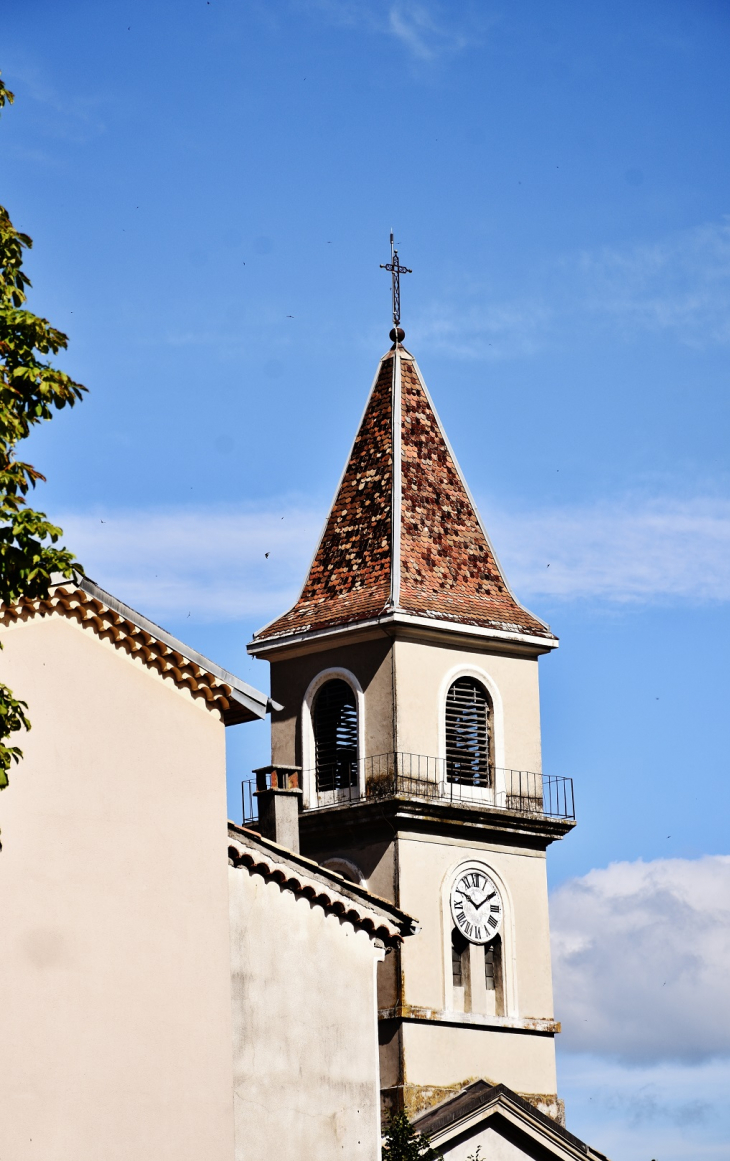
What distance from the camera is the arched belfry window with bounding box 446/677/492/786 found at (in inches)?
2089

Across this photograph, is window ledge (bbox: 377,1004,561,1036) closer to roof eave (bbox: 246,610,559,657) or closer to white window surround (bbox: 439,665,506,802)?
white window surround (bbox: 439,665,506,802)

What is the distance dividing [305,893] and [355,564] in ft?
65.3

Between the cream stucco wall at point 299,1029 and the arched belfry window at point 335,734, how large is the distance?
56.8ft

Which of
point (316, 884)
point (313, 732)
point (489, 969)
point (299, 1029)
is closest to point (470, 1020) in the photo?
point (489, 969)

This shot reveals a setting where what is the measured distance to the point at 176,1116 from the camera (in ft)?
99.3

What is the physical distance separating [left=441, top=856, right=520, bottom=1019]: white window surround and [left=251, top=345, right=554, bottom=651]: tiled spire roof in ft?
17.8

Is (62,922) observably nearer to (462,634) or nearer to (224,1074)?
(224,1074)

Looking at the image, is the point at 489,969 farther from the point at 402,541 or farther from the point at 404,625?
the point at 402,541

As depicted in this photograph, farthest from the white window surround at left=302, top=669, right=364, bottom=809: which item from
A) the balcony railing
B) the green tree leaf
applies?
the green tree leaf

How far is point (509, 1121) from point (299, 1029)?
52.7 ft

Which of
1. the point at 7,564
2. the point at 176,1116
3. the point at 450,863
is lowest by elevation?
the point at 176,1116

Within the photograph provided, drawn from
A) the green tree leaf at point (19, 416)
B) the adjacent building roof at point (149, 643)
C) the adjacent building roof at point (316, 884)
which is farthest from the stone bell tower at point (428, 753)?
the green tree leaf at point (19, 416)

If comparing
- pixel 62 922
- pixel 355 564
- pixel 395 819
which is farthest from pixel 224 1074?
pixel 355 564

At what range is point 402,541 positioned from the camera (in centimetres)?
5381
